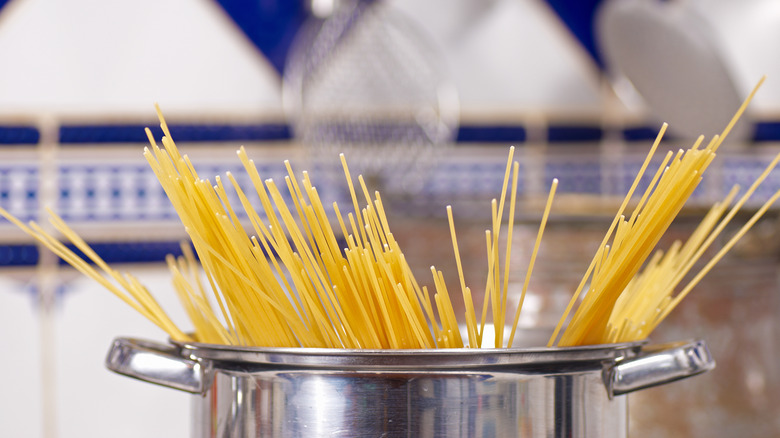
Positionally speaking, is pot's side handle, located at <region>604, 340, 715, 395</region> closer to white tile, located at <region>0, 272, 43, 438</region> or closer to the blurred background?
the blurred background

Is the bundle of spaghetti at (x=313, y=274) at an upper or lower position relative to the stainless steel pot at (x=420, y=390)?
upper

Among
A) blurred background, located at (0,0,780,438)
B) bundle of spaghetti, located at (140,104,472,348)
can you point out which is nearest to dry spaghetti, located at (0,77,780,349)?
bundle of spaghetti, located at (140,104,472,348)

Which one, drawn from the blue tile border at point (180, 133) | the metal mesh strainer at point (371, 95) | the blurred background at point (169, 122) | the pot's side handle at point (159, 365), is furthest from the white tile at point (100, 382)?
the pot's side handle at point (159, 365)

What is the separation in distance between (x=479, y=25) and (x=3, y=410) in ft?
2.89

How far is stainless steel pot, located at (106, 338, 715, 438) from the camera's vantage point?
0.78 feet

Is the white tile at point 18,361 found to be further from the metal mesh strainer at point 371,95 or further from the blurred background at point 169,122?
the metal mesh strainer at point 371,95

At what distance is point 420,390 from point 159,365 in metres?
0.10

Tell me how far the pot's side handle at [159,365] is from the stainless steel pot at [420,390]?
0.5 inches

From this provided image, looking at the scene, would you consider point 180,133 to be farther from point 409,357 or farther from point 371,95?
point 409,357

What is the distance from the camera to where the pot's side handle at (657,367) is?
269 millimetres

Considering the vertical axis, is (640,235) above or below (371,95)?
below

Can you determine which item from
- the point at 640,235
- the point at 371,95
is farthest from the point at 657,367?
the point at 371,95

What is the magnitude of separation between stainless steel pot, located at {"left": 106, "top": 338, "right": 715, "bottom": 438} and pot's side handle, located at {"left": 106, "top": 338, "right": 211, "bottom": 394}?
0.01 metres

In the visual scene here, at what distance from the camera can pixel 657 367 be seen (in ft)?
0.90
